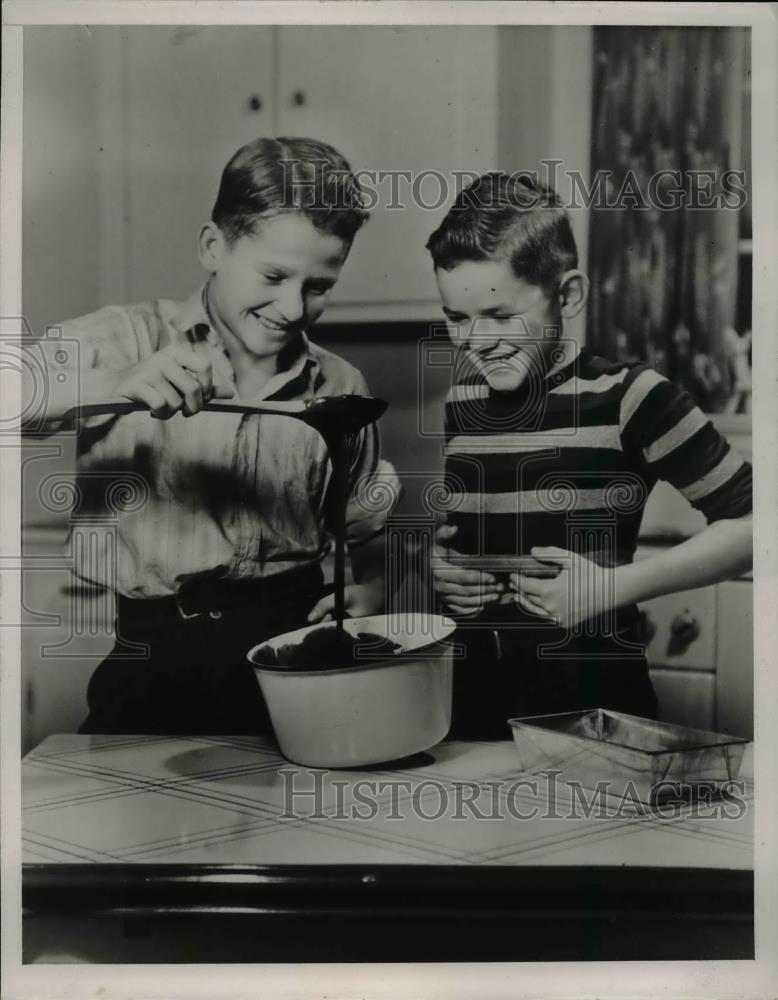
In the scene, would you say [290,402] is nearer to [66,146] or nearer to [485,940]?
[66,146]

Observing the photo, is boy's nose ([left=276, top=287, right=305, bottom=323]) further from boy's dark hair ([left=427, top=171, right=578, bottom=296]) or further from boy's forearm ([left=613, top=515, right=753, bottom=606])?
boy's forearm ([left=613, top=515, right=753, bottom=606])

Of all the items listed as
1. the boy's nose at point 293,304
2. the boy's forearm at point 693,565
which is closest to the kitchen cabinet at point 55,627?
the boy's nose at point 293,304

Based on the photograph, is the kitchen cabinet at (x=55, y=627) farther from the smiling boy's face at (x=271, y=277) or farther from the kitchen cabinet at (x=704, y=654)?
the kitchen cabinet at (x=704, y=654)

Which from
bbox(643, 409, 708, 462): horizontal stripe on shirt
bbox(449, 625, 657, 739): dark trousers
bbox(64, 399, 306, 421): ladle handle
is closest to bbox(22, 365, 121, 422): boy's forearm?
bbox(64, 399, 306, 421): ladle handle

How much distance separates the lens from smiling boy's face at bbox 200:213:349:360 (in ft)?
3.62

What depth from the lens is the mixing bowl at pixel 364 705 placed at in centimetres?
104

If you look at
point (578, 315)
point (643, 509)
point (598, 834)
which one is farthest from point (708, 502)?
point (598, 834)

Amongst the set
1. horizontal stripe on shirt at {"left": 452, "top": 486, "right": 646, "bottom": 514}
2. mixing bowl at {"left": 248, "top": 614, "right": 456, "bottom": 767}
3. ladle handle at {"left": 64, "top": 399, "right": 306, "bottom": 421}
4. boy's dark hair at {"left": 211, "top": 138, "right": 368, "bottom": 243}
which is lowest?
mixing bowl at {"left": 248, "top": 614, "right": 456, "bottom": 767}

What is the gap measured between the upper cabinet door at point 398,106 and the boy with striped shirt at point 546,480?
0.04 meters

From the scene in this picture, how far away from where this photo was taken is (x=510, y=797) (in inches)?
41.6

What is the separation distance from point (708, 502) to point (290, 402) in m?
0.49

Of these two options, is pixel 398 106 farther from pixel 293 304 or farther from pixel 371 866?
pixel 371 866

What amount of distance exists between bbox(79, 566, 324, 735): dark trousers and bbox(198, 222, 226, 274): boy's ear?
369 millimetres

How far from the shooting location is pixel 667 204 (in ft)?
3.63
